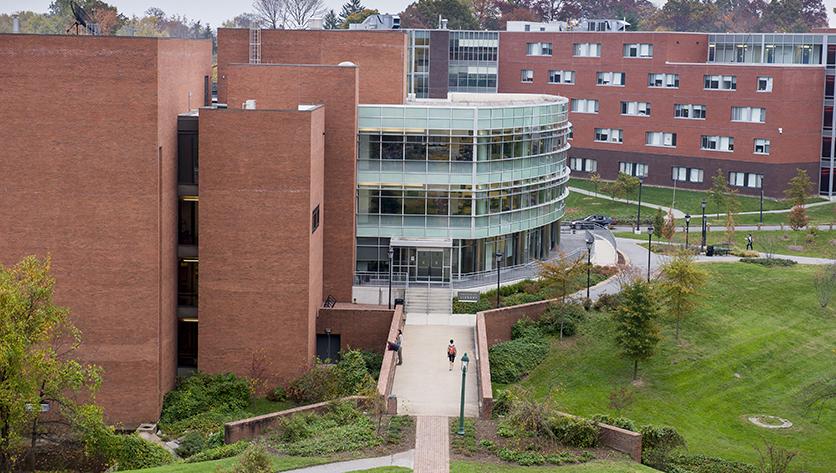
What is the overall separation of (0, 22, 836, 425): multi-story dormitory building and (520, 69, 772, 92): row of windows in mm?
34720

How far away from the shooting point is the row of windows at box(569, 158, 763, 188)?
105250 mm

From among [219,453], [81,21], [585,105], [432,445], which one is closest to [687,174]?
[585,105]

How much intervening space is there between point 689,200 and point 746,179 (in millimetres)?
5912

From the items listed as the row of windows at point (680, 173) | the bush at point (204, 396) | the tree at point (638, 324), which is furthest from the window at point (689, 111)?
the bush at point (204, 396)

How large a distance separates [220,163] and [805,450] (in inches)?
970

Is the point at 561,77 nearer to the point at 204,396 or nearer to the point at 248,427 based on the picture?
the point at 204,396

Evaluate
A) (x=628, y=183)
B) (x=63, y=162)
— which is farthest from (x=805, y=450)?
(x=628, y=183)

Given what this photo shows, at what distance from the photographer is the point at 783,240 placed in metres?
81.7

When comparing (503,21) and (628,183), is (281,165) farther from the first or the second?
Result: (503,21)

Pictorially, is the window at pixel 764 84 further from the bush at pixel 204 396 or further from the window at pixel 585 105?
the bush at pixel 204 396

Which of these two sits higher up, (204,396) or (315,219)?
(315,219)

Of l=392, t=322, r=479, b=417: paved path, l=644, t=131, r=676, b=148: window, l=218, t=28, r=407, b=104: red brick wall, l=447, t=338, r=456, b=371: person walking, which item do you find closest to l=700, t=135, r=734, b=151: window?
l=644, t=131, r=676, b=148: window

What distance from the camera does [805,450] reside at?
1831 inches

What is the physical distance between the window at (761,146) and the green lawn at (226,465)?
7430 cm
